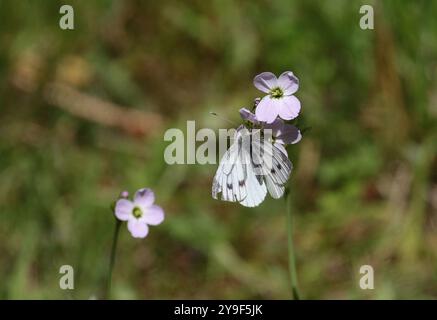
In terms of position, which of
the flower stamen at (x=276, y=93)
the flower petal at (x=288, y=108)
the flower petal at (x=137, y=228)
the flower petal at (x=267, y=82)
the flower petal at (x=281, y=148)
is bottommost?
the flower petal at (x=137, y=228)

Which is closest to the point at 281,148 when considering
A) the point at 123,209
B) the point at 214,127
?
the point at 123,209

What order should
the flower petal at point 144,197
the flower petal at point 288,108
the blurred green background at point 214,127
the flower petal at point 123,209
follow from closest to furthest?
the flower petal at point 288,108
the flower petal at point 123,209
the flower petal at point 144,197
the blurred green background at point 214,127

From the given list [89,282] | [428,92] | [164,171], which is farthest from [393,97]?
[89,282]

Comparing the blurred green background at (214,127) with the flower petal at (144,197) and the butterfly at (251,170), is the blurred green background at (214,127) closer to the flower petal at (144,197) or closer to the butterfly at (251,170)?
the flower petal at (144,197)

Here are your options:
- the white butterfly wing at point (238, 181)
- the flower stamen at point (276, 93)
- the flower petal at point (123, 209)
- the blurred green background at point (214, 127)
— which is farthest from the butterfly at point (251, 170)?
the blurred green background at point (214, 127)

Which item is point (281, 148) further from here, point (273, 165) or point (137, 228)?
point (137, 228)

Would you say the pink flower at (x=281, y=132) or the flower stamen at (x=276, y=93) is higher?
the flower stamen at (x=276, y=93)

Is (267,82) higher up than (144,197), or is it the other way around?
(267,82)
